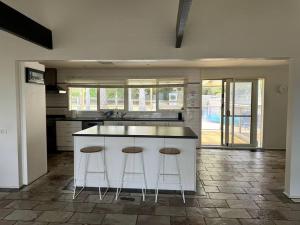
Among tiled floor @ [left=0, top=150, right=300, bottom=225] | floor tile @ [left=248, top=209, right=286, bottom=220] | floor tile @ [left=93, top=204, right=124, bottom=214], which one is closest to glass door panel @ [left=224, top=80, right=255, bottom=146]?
tiled floor @ [left=0, top=150, right=300, bottom=225]

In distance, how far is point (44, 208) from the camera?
3275 millimetres

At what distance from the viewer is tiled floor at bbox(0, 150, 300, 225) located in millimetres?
2975

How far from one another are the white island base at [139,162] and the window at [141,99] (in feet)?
11.1

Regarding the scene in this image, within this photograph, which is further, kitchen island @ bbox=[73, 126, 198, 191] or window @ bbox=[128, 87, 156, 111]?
window @ bbox=[128, 87, 156, 111]

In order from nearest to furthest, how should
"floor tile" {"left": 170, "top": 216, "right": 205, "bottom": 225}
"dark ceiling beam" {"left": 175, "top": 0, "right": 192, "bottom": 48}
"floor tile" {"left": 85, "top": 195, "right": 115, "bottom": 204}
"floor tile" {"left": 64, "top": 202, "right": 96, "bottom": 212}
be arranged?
"dark ceiling beam" {"left": 175, "top": 0, "right": 192, "bottom": 48}, "floor tile" {"left": 170, "top": 216, "right": 205, "bottom": 225}, "floor tile" {"left": 64, "top": 202, "right": 96, "bottom": 212}, "floor tile" {"left": 85, "top": 195, "right": 115, "bottom": 204}

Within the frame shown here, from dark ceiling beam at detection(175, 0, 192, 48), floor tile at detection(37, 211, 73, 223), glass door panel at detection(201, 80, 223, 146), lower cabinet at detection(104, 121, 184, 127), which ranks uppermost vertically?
dark ceiling beam at detection(175, 0, 192, 48)

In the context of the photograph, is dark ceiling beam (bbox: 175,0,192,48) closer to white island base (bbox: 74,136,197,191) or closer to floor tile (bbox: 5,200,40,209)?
white island base (bbox: 74,136,197,191)

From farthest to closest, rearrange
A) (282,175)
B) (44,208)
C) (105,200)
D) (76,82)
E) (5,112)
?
(76,82)
(282,175)
(5,112)
(105,200)
(44,208)

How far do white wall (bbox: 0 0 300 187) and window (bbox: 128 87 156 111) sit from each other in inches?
138

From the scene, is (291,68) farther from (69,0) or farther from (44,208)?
(44,208)

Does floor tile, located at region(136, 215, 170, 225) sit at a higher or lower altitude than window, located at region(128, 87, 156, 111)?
lower

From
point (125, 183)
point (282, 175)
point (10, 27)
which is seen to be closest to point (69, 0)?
point (10, 27)

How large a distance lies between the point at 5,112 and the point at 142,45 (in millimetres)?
2517

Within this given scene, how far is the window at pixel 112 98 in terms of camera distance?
7.27 m
